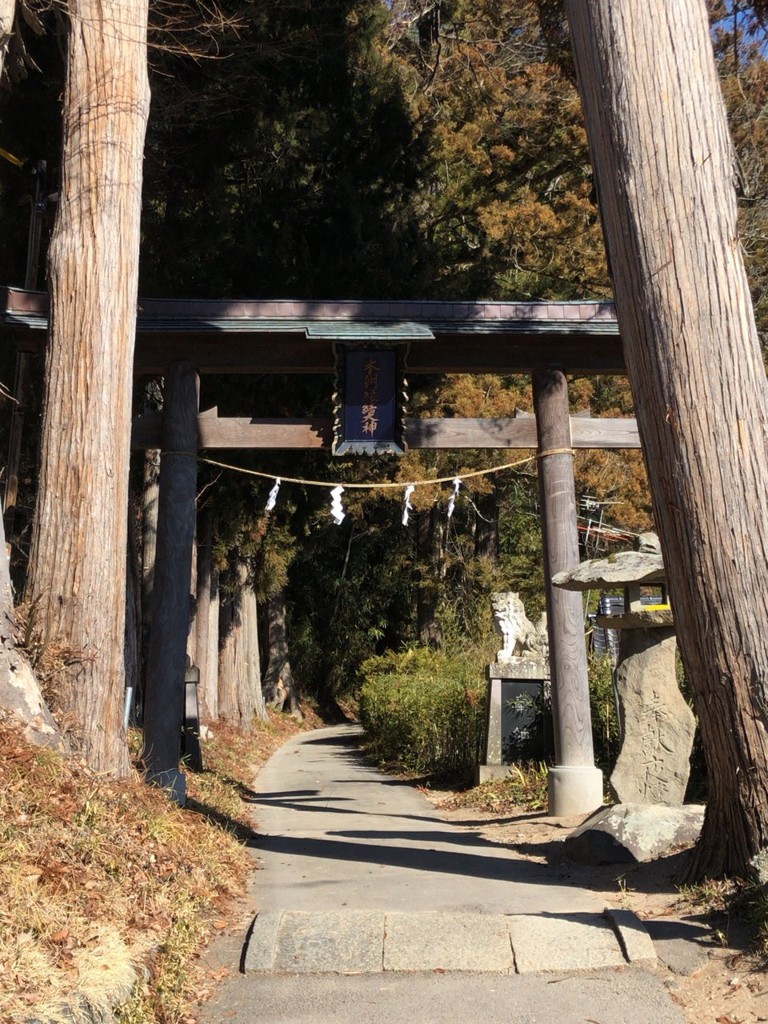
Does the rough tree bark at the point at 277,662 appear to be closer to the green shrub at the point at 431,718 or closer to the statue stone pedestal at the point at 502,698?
the green shrub at the point at 431,718

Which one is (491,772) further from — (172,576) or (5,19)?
(5,19)

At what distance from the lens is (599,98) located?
5605 millimetres

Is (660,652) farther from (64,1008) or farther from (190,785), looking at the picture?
(64,1008)

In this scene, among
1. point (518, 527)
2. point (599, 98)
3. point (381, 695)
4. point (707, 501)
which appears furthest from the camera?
point (518, 527)

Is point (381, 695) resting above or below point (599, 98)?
below

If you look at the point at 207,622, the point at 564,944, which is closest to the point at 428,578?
the point at 207,622

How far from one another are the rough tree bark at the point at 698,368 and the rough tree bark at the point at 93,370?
371cm

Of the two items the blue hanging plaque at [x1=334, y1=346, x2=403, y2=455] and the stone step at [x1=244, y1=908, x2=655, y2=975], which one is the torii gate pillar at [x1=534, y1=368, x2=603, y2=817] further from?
the stone step at [x1=244, y1=908, x2=655, y2=975]

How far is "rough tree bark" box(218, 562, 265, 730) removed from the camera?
20.5 metres

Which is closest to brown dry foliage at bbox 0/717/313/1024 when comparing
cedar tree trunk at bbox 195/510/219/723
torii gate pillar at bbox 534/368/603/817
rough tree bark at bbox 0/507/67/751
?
rough tree bark at bbox 0/507/67/751

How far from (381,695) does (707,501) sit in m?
14.2

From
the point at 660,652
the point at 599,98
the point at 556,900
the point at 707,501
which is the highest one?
the point at 599,98

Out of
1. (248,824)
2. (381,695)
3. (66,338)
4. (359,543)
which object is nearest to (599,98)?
(66,338)

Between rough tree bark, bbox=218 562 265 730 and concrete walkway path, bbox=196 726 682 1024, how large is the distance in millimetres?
12877
